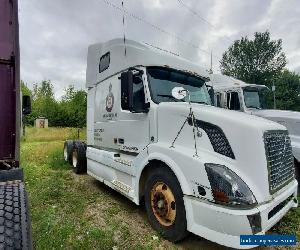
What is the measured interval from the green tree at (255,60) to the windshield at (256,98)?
47.4 meters

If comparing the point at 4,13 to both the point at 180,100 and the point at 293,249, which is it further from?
the point at 293,249

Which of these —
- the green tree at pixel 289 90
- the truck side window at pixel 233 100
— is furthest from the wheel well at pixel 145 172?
the green tree at pixel 289 90

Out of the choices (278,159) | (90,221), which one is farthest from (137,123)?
(278,159)

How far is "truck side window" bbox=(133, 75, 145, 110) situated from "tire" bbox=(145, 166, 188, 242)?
3.84ft

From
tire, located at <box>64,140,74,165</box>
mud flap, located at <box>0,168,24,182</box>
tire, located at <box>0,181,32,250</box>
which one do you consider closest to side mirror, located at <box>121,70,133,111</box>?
mud flap, located at <box>0,168,24,182</box>

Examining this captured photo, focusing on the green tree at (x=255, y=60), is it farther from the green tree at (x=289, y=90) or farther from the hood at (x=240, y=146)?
the hood at (x=240, y=146)

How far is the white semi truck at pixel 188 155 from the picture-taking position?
3502 mm

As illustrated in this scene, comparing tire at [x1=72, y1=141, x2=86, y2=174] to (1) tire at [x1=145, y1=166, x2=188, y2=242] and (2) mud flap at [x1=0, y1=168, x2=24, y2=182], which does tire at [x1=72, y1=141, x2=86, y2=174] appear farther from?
(2) mud flap at [x1=0, y1=168, x2=24, y2=182]

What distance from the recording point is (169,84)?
5164 millimetres

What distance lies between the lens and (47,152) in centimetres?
1287

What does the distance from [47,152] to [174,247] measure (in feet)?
33.1

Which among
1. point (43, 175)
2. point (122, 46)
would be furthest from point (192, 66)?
point (43, 175)

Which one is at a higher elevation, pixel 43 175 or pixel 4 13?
pixel 4 13

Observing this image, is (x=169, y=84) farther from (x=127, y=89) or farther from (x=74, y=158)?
(x=74, y=158)
